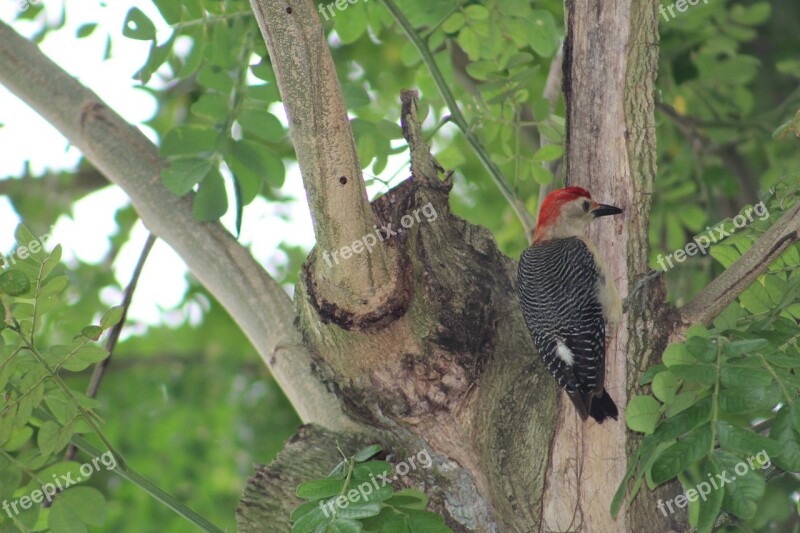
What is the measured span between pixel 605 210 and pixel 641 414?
0.95 metres

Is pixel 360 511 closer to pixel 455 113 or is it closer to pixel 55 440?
pixel 55 440

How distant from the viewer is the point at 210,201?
4.23 metres

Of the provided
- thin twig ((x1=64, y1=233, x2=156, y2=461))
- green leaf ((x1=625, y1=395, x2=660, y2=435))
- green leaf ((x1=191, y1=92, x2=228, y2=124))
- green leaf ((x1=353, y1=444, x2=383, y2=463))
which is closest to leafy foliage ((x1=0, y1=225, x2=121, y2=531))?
thin twig ((x1=64, y1=233, x2=156, y2=461))

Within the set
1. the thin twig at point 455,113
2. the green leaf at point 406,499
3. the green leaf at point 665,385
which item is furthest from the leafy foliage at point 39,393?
the green leaf at point 665,385

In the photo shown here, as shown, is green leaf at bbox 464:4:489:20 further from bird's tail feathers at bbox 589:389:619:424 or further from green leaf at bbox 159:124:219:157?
bird's tail feathers at bbox 589:389:619:424

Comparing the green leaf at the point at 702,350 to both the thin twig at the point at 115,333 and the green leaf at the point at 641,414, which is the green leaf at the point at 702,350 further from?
the thin twig at the point at 115,333

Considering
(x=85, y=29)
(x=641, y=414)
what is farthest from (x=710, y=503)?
(x=85, y=29)

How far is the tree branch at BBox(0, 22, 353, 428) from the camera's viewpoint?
3.98 metres

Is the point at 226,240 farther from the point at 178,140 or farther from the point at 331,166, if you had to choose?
the point at 331,166

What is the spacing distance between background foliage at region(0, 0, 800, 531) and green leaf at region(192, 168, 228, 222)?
1 centimetres

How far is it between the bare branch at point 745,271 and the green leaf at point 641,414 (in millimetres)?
441

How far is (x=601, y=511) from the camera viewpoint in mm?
3402

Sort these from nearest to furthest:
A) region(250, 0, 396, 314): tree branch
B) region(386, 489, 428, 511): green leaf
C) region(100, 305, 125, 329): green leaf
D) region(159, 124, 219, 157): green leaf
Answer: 1. region(250, 0, 396, 314): tree branch
2. region(386, 489, 428, 511): green leaf
3. region(100, 305, 125, 329): green leaf
4. region(159, 124, 219, 157): green leaf

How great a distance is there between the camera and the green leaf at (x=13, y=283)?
10.5 feet
